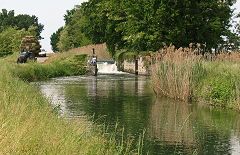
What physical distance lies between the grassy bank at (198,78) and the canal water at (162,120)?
2.04 feet

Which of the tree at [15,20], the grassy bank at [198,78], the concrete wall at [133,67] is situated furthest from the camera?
the tree at [15,20]

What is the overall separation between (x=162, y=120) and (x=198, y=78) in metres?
6.08

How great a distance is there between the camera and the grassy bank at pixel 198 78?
21141mm

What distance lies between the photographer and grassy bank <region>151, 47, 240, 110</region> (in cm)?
2114

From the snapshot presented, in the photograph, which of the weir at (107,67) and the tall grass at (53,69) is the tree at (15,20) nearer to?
the weir at (107,67)

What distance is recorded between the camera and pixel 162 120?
17938mm

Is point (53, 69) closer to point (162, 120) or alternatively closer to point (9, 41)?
point (162, 120)

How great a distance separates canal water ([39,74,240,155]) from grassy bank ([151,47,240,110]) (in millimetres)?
622

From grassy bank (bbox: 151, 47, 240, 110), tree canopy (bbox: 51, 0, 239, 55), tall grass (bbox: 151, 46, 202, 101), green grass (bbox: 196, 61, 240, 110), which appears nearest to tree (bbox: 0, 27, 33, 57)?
tree canopy (bbox: 51, 0, 239, 55)

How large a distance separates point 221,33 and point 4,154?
136ft

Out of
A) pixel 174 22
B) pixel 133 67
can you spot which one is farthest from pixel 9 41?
pixel 174 22

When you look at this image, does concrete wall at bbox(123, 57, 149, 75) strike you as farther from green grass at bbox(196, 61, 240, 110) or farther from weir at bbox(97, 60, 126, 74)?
green grass at bbox(196, 61, 240, 110)

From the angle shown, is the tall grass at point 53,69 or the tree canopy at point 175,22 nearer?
the tall grass at point 53,69

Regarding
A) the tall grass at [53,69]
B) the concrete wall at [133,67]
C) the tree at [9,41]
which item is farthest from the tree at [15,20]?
the tall grass at [53,69]
